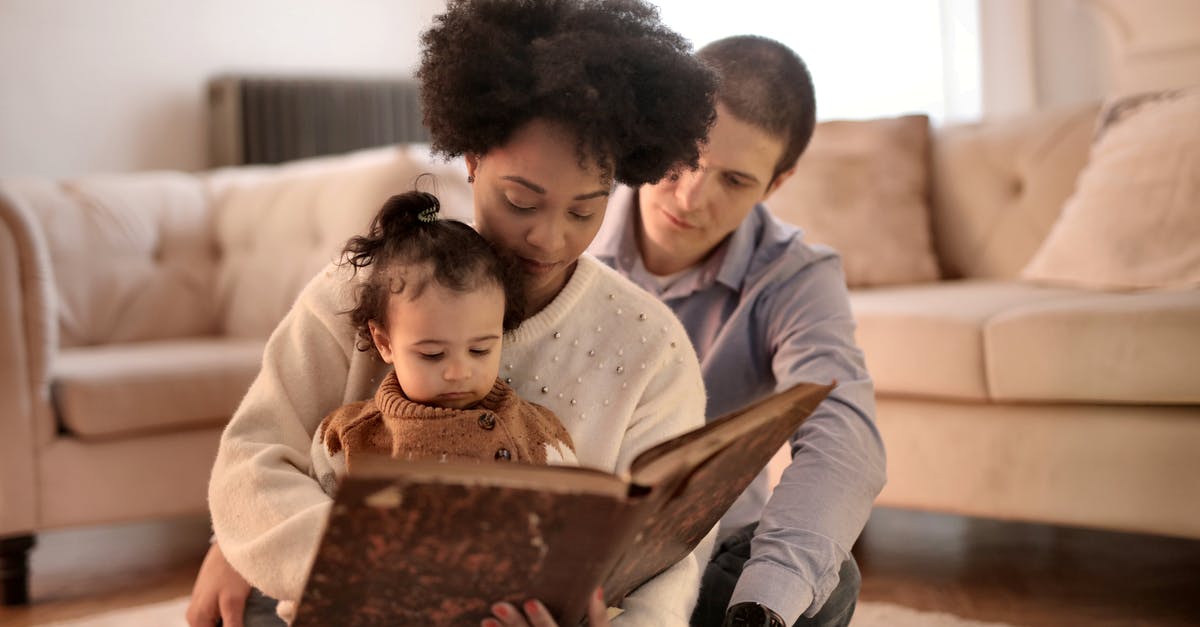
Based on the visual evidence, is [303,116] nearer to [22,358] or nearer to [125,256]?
[125,256]

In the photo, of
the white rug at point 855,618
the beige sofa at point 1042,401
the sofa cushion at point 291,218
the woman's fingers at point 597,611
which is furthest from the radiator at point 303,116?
the woman's fingers at point 597,611

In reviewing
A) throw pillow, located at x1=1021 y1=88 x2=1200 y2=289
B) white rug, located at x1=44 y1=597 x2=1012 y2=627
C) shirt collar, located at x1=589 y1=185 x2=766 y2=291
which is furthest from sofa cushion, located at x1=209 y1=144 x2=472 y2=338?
throw pillow, located at x1=1021 y1=88 x2=1200 y2=289

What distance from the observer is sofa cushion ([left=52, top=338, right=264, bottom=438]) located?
8.59ft

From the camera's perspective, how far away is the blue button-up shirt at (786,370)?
1291mm

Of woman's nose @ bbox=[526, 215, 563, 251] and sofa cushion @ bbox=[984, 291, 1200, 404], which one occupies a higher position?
woman's nose @ bbox=[526, 215, 563, 251]

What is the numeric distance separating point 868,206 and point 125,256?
1883mm

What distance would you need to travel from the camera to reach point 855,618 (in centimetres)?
215

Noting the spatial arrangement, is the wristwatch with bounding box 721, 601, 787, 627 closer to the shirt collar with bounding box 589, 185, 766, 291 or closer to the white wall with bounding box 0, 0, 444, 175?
the shirt collar with bounding box 589, 185, 766, 291

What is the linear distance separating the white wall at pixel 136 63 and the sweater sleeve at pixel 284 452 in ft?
11.8

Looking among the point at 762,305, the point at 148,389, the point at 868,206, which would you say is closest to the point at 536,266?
the point at 762,305

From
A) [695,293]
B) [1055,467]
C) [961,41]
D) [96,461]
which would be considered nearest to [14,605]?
[96,461]

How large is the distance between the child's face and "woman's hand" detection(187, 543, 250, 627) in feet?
0.99

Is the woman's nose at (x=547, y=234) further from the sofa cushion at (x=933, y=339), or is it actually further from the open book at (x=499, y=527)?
the sofa cushion at (x=933, y=339)

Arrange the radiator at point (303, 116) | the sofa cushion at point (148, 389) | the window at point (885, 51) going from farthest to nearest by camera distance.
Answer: the radiator at point (303, 116), the window at point (885, 51), the sofa cushion at point (148, 389)
